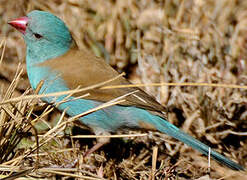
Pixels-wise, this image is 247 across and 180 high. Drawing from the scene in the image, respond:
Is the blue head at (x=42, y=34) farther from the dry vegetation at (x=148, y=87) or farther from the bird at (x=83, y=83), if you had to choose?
the dry vegetation at (x=148, y=87)

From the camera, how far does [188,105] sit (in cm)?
346

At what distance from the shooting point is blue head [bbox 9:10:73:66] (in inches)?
123

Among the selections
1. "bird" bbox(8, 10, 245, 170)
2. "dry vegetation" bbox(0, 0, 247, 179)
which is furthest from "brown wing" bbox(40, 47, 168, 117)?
"dry vegetation" bbox(0, 0, 247, 179)

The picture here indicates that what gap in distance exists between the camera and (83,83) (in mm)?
2969

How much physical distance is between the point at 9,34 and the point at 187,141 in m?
2.32

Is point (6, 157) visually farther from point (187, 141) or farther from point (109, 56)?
point (109, 56)

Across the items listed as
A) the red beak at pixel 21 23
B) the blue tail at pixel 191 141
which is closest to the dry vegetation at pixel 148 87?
the blue tail at pixel 191 141

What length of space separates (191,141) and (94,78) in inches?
31.1

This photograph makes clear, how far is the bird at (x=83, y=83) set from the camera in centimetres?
290

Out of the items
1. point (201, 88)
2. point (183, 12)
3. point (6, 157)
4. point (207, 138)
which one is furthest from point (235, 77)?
point (6, 157)

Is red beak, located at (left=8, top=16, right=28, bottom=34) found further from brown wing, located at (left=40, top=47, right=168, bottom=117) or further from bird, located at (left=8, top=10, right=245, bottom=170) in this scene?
brown wing, located at (left=40, top=47, right=168, bottom=117)

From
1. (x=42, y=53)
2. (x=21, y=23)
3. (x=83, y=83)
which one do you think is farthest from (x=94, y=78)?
(x=21, y=23)

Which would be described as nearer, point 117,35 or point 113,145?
point 113,145

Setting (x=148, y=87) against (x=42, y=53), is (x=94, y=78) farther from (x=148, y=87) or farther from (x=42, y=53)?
(x=148, y=87)
